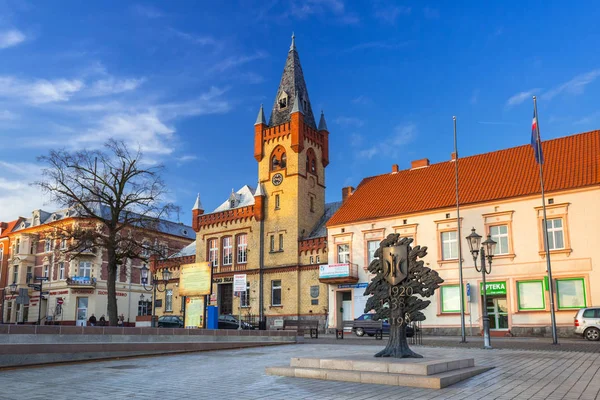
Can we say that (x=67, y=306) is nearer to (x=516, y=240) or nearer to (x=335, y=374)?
(x=516, y=240)

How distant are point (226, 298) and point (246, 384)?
125 feet

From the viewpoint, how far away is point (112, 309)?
92.3ft

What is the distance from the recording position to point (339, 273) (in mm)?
38000

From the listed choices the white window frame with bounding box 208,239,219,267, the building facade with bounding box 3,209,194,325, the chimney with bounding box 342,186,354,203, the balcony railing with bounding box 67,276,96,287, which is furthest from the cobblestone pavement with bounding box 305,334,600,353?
the balcony railing with bounding box 67,276,96,287

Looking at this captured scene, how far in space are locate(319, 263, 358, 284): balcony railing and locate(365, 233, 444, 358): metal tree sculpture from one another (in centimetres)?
2404

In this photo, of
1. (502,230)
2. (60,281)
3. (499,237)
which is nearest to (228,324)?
(499,237)

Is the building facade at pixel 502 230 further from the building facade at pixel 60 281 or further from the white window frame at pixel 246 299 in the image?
the building facade at pixel 60 281

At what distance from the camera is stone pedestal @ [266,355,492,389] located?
32.5 ft

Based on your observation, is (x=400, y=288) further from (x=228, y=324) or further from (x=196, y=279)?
(x=228, y=324)

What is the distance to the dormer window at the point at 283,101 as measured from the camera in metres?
48.7

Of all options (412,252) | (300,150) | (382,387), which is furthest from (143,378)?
(300,150)

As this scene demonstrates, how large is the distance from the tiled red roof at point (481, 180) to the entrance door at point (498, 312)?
6.40 m

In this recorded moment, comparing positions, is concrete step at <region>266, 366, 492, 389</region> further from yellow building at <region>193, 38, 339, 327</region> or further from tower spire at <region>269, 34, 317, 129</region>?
tower spire at <region>269, 34, 317, 129</region>

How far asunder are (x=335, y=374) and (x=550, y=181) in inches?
1036
